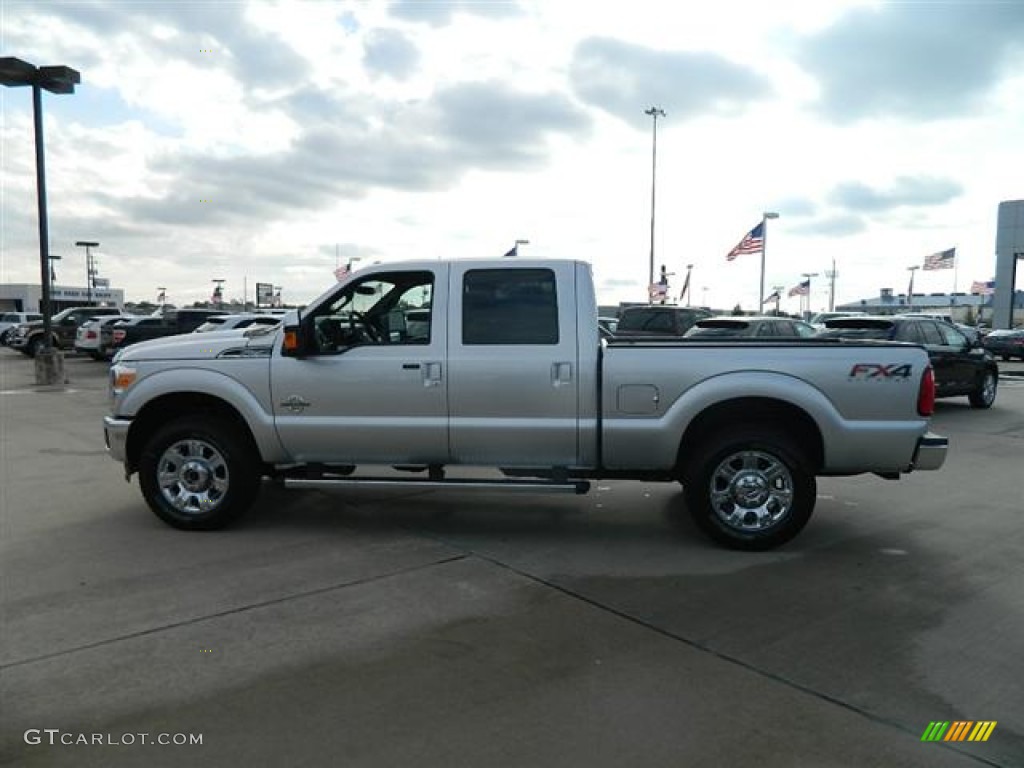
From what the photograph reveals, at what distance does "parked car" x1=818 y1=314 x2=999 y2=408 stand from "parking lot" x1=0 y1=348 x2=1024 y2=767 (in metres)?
7.21

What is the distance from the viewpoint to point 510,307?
5602 millimetres

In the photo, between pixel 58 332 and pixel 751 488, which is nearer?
pixel 751 488

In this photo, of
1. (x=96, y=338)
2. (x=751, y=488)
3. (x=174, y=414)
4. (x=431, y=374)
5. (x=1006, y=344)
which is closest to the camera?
(x=751, y=488)

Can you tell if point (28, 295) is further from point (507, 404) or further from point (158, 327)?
point (507, 404)

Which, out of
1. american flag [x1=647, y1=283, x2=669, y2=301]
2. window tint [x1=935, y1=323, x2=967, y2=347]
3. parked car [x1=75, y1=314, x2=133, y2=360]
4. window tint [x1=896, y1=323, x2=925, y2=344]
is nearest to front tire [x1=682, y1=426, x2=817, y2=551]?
window tint [x1=896, y1=323, x2=925, y2=344]

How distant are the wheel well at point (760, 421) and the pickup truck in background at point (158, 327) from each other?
18270 mm

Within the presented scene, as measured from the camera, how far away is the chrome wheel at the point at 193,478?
582cm

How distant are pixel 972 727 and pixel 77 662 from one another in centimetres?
403

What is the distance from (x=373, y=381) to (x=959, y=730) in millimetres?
3988

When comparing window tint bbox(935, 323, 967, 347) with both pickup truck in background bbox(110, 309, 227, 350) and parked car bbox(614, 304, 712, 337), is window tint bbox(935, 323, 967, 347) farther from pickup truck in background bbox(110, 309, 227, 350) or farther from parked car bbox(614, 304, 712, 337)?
pickup truck in background bbox(110, 309, 227, 350)

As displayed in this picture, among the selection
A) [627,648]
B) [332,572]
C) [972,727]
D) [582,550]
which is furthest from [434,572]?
[972,727]

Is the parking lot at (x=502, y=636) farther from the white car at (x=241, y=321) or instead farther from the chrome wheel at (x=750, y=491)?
the white car at (x=241, y=321)

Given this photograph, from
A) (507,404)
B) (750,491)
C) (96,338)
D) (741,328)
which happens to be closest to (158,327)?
(96,338)

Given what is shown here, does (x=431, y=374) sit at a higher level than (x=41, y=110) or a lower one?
lower
